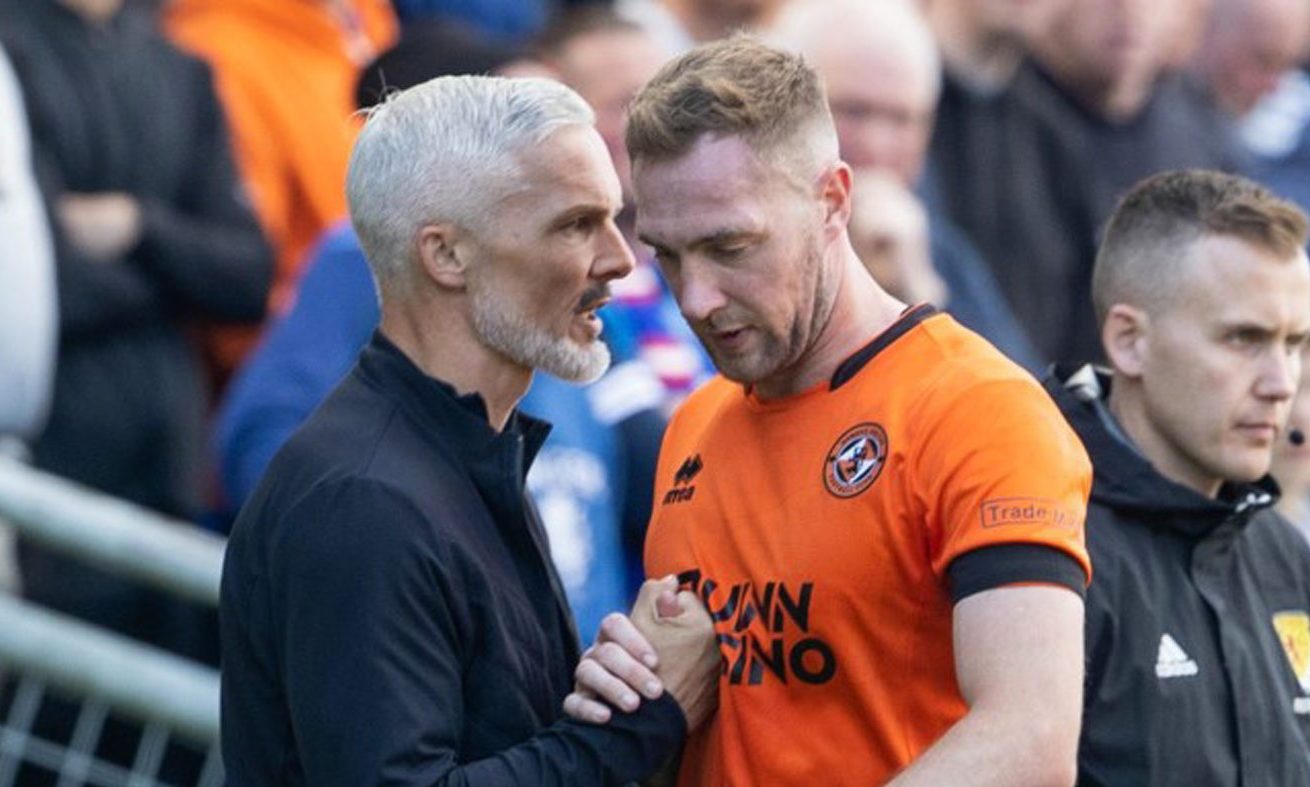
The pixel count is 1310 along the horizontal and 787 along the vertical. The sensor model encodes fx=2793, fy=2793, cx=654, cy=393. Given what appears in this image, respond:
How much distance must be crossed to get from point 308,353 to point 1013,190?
2.69m

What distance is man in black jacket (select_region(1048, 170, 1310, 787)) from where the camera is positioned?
443 centimetres

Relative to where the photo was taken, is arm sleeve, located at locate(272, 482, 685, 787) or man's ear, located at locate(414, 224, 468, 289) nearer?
arm sleeve, located at locate(272, 482, 685, 787)

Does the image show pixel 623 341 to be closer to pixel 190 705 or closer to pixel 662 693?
pixel 190 705

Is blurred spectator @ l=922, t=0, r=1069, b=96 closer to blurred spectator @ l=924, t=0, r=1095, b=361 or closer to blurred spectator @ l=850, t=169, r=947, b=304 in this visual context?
blurred spectator @ l=924, t=0, r=1095, b=361

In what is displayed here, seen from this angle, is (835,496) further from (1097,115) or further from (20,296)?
(1097,115)

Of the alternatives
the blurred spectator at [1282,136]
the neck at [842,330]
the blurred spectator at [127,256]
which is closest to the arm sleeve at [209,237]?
the blurred spectator at [127,256]

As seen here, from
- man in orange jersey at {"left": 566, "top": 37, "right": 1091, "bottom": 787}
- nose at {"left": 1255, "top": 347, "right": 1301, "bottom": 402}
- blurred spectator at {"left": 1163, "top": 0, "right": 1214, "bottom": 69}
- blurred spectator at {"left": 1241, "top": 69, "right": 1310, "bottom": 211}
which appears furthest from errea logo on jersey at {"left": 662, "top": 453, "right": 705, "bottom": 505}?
blurred spectator at {"left": 1163, "top": 0, "right": 1214, "bottom": 69}

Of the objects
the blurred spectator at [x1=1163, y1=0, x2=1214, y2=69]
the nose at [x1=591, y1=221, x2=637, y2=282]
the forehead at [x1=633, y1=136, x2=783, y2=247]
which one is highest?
the blurred spectator at [x1=1163, y1=0, x2=1214, y2=69]

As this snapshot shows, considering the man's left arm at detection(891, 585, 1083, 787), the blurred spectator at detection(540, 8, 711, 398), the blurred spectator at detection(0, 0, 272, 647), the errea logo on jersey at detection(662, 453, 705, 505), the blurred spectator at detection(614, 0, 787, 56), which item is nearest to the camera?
the man's left arm at detection(891, 585, 1083, 787)

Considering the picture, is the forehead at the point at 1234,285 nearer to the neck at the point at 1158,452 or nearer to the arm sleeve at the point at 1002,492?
the neck at the point at 1158,452

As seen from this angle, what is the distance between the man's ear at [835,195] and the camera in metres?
4.27

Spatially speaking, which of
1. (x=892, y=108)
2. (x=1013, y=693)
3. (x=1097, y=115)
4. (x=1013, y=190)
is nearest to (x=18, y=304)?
(x=892, y=108)

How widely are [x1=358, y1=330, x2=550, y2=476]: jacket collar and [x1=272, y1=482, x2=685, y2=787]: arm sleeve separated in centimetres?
23

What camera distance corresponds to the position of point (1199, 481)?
15.5 feet
